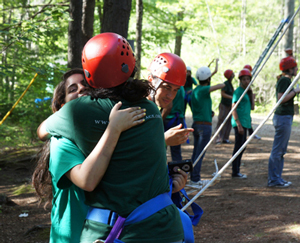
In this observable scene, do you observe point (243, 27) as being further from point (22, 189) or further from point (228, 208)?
point (22, 189)

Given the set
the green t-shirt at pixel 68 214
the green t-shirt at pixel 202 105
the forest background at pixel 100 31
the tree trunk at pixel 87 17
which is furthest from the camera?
the green t-shirt at pixel 202 105

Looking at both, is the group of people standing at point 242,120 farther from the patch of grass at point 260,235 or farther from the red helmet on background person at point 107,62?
the red helmet on background person at point 107,62

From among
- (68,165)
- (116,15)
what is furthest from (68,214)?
(116,15)

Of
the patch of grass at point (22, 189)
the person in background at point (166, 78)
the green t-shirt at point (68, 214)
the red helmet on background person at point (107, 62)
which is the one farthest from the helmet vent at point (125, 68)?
the patch of grass at point (22, 189)

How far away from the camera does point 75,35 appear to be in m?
6.51

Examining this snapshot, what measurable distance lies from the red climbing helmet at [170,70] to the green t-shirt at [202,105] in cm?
338

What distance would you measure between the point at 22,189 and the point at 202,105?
3888 millimetres

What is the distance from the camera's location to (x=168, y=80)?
3.01 metres

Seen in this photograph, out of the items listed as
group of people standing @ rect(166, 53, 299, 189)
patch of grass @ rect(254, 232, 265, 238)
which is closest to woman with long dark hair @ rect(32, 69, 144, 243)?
patch of grass @ rect(254, 232, 265, 238)

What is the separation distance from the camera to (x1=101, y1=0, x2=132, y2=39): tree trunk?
4.57m

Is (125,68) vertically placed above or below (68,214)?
above

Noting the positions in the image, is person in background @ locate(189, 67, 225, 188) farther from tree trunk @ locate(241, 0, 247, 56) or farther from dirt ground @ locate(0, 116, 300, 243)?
tree trunk @ locate(241, 0, 247, 56)

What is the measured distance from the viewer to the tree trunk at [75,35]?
6.40 meters

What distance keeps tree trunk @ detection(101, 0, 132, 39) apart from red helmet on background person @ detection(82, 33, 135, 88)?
3.20 meters
